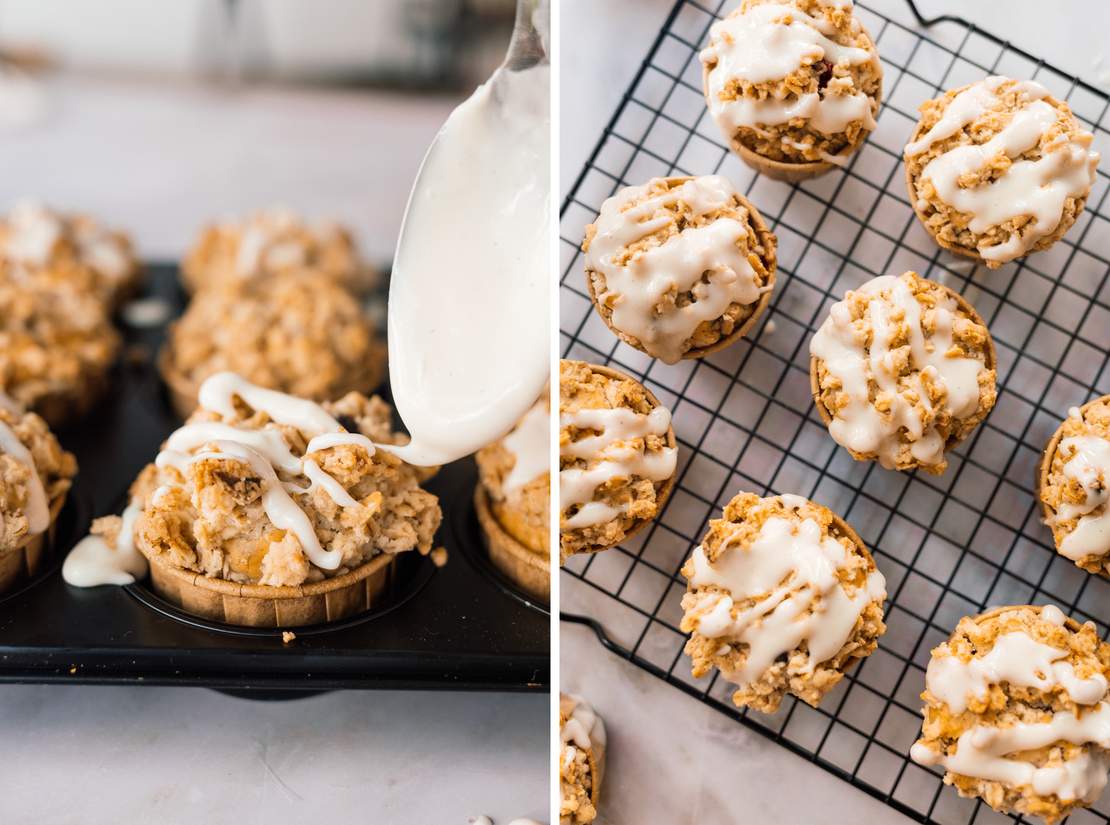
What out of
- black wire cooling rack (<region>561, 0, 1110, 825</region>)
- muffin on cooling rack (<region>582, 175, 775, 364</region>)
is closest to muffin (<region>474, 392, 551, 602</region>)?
muffin on cooling rack (<region>582, 175, 775, 364</region>)

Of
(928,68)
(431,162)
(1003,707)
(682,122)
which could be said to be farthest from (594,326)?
(1003,707)

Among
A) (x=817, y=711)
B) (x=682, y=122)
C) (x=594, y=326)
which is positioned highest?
(x=682, y=122)

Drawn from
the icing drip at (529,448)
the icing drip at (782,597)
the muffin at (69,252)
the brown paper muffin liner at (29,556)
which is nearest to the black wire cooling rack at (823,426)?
the icing drip at (782,597)

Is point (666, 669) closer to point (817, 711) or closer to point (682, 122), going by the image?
point (817, 711)

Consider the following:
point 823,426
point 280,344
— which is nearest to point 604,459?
point 823,426

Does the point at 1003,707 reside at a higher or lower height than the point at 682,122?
lower

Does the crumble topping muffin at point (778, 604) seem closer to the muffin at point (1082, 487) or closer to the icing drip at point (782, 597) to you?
the icing drip at point (782, 597)
